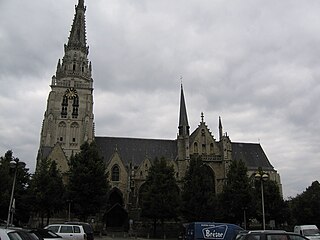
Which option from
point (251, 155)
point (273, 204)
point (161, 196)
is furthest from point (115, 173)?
point (251, 155)

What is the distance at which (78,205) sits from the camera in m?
42.7

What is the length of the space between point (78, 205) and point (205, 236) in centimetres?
2124

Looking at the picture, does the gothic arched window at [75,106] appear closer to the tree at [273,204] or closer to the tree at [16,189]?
the tree at [16,189]

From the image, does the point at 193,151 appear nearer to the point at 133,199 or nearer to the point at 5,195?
the point at 133,199

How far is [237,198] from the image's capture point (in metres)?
45.3

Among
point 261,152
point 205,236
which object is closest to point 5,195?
point 205,236

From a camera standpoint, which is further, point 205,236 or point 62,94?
point 62,94

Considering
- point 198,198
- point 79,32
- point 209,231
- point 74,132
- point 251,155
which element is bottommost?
point 209,231

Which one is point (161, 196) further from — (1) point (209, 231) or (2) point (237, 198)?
(1) point (209, 231)

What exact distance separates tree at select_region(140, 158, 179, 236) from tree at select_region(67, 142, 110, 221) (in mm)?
6568

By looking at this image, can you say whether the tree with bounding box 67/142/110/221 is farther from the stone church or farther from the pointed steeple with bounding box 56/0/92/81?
the pointed steeple with bounding box 56/0/92/81

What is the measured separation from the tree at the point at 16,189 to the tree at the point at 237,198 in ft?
86.6

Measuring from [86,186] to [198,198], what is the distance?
48.6ft

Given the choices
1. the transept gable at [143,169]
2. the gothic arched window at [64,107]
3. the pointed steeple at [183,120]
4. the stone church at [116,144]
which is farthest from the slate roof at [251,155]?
the gothic arched window at [64,107]
